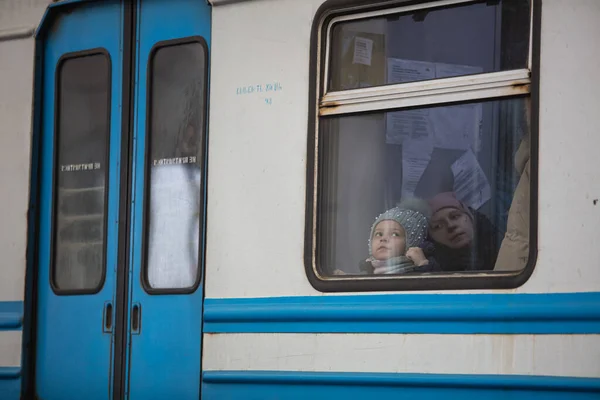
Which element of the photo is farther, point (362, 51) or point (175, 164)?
point (175, 164)

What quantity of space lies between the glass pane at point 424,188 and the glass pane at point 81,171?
1352 millimetres

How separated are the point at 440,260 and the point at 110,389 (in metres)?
1.85

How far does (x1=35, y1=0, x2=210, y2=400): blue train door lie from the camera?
5.25 metres

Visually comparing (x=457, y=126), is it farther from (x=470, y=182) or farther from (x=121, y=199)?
(x=121, y=199)

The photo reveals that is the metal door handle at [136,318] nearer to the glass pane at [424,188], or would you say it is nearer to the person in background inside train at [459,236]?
the glass pane at [424,188]

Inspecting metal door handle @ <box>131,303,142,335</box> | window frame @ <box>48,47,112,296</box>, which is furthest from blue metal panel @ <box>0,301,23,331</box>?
metal door handle @ <box>131,303,142,335</box>

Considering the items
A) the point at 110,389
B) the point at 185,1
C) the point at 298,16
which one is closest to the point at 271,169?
the point at 298,16

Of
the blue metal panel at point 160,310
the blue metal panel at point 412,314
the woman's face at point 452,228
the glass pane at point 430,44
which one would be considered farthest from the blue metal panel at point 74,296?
the woman's face at point 452,228

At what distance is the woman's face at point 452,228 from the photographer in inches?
178

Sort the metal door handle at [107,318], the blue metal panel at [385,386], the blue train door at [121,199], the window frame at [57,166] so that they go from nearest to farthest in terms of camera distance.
→ the blue metal panel at [385,386]
the blue train door at [121,199]
the metal door handle at [107,318]
the window frame at [57,166]

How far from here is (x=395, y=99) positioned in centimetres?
468

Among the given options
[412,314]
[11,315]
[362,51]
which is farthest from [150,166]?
[412,314]

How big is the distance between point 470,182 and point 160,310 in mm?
1681

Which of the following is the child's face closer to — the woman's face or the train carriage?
the train carriage
